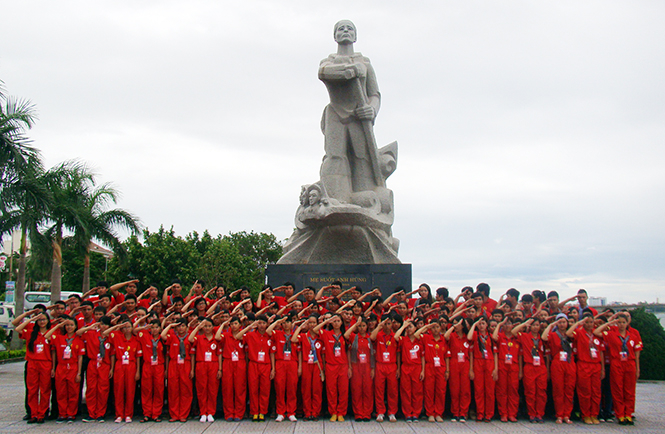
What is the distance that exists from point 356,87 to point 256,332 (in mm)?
5994

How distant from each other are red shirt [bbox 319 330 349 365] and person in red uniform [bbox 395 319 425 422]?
703 millimetres

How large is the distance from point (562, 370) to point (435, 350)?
1.64 m

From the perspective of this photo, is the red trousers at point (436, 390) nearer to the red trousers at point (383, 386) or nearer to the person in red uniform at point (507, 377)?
the red trousers at point (383, 386)

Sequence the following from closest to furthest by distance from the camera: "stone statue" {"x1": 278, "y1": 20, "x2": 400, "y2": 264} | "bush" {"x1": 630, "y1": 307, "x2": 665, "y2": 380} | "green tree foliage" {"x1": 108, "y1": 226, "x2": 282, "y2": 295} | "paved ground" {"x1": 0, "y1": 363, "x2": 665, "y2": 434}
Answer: "paved ground" {"x1": 0, "y1": 363, "x2": 665, "y2": 434}, "stone statue" {"x1": 278, "y1": 20, "x2": 400, "y2": 264}, "bush" {"x1": 630, "y1": 307, "x2": 665, "y2": 380}, "green tree foliage" {"x1": 108, "y1": 226, "x2": 282, "y2": 295}

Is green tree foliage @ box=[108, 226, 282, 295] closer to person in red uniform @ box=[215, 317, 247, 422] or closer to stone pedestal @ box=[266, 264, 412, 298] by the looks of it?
stone pedestal @ box=[266, 264, 412, 298]

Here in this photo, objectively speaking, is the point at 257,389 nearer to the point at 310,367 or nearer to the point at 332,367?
the point at 310,367

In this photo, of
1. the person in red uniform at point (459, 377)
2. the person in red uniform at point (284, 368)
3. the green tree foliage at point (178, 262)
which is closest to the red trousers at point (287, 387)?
the person in red uniform at point (284, 368)

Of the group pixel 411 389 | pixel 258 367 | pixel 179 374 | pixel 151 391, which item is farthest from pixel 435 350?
pixel 151 391

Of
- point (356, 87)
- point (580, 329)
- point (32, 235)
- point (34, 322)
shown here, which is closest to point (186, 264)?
point (32, 235)

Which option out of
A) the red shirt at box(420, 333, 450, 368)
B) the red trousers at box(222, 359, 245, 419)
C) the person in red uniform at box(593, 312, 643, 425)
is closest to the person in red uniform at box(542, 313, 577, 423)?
the person in red uniform at box(593, 312, 643, 425)

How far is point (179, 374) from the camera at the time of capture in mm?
7180

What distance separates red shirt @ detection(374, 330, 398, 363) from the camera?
7281 millimetres

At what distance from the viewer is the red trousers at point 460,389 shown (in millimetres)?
7238

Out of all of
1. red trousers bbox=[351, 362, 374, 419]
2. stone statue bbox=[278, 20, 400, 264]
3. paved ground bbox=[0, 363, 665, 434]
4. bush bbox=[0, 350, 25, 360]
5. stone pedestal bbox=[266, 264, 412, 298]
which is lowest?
bush bbox=[0, 350, 25, 360]
